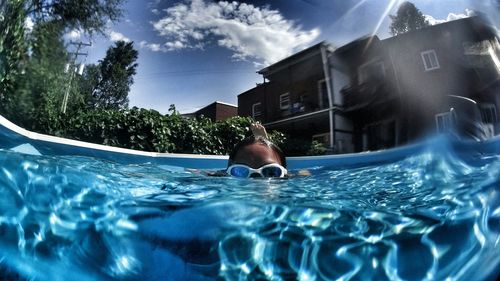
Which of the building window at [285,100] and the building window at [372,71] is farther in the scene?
the building window at [285,100]

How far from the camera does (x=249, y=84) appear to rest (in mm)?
1198

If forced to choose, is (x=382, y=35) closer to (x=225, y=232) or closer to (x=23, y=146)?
(x=225, y=232)

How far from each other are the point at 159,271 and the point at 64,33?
2.37 ft

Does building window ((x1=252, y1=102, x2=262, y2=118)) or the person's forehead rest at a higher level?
building window ((x1=252, y1=102, x2=262, y2=118))

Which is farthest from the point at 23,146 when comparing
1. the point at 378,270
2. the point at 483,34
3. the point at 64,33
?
the point at 483,34

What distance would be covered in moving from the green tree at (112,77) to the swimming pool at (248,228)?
27 cm

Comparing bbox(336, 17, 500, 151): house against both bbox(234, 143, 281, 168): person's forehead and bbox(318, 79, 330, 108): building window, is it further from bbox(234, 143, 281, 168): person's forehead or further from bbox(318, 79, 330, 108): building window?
bbox(234, 143, 281, 168): person's forehead

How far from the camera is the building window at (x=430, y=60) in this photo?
1.04 meters

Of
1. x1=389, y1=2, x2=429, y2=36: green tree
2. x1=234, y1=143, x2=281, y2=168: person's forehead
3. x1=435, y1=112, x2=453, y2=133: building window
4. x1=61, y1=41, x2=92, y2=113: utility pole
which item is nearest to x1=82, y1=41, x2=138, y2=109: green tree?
x1=61, y1=41, x2=92, y2=113: utility pole

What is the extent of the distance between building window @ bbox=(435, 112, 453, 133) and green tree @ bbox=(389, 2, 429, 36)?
28 cm

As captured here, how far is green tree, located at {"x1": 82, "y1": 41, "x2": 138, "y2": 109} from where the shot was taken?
107cm

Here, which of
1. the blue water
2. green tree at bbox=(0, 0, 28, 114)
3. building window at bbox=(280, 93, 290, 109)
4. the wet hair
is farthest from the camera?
the wet hair

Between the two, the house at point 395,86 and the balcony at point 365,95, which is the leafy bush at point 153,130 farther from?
the balcony at point 365,95

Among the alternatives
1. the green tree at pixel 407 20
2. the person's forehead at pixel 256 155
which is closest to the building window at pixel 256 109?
the person's forehead at pixel 256 155
